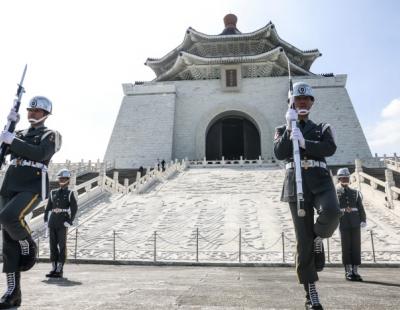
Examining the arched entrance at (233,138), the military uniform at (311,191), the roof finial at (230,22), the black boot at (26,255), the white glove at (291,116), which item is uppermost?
the roof finial at (230,22)

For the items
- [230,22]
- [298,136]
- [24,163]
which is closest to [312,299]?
[298,136]

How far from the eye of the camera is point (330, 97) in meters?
27.4

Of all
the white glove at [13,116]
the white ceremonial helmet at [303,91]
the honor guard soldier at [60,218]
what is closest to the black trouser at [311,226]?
the white ceremonial helmet at [303,91]

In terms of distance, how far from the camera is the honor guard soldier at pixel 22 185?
296 cm

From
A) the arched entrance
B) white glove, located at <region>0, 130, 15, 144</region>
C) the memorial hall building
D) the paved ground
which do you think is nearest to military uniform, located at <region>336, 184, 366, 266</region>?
the paved ground

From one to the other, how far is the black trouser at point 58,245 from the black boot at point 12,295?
2403 millimetres

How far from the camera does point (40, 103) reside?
348 centimetres

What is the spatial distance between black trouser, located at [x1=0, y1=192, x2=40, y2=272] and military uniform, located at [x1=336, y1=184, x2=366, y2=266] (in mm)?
4129

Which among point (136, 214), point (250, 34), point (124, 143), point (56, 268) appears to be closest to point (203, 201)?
point (136, 214)

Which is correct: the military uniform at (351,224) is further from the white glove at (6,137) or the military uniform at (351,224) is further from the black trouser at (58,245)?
the white glove at (6,137)

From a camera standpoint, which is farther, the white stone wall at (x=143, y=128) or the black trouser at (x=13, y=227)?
the white stone wall at (x=143, y=128)

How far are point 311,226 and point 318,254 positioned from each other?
0.23 meters

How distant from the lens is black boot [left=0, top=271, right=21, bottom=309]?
266 centimetres

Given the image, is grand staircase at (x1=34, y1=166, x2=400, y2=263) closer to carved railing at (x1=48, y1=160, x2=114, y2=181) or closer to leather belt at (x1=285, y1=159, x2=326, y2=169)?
leather belt at (x1=285, y1=159, x2=326, y2=169)
